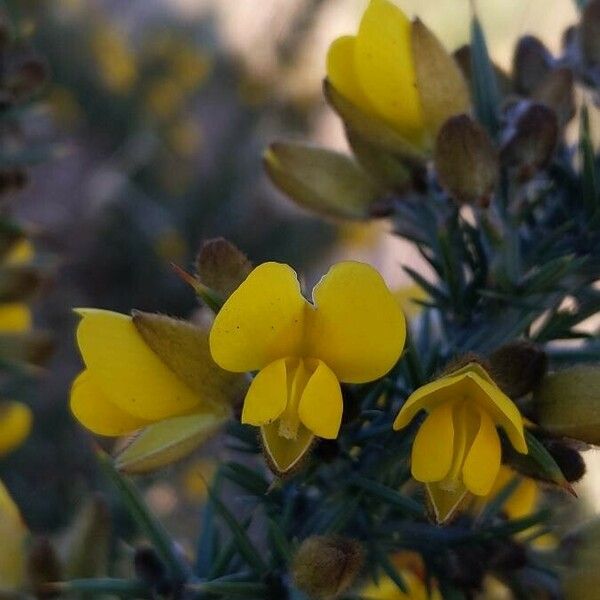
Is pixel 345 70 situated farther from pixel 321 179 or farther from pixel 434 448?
pixel 434 448

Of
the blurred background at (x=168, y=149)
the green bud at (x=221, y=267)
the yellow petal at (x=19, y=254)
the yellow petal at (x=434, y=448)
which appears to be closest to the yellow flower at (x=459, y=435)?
the yellow petal at (x=434, y=448)

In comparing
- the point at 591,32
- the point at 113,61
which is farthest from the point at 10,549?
the point at 113,61

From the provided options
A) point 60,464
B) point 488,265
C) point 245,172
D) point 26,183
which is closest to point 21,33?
point 26,183

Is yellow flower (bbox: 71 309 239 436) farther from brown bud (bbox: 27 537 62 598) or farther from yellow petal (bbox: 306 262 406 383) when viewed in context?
brown bud (bbox: 27 537 62 598)

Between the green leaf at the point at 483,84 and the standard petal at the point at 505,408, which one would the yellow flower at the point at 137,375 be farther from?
the green leaf at the point at 483,84

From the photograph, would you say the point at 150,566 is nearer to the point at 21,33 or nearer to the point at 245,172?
the point at 21,33
